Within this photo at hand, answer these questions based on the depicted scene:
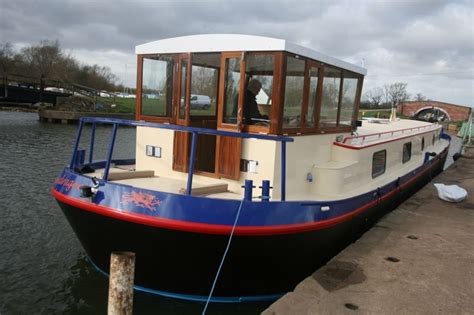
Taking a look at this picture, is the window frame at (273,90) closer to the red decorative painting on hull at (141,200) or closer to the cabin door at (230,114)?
the cabin door at (230,114)

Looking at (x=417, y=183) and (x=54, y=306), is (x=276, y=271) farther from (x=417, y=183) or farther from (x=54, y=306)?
(x=417, y=183)

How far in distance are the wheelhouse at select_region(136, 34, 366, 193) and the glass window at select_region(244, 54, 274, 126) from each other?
14 mm

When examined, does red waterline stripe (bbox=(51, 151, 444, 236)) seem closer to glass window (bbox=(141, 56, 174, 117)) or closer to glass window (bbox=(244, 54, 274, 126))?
glass window (bbox=(244, 54, 274, 126))

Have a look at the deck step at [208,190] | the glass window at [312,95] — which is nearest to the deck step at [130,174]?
the deck step at [208,190]

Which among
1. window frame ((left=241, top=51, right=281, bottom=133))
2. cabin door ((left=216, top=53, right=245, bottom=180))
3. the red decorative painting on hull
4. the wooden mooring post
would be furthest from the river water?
window frame ((left=241, top=51, right=281, bottom=133))

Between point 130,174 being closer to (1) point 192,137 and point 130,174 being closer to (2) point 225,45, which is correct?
(1) point 192,137

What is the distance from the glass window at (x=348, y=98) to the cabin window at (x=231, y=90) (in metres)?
2.15

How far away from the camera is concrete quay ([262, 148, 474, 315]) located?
14.5 ft

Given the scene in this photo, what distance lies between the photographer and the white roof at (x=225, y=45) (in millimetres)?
5559

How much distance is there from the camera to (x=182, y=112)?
6492mm

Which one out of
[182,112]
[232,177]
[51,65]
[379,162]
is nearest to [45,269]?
[182,112]

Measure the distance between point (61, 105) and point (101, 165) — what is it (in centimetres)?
3873

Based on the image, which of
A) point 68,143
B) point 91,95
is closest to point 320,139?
point 68,143

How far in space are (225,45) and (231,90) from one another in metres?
0.64
